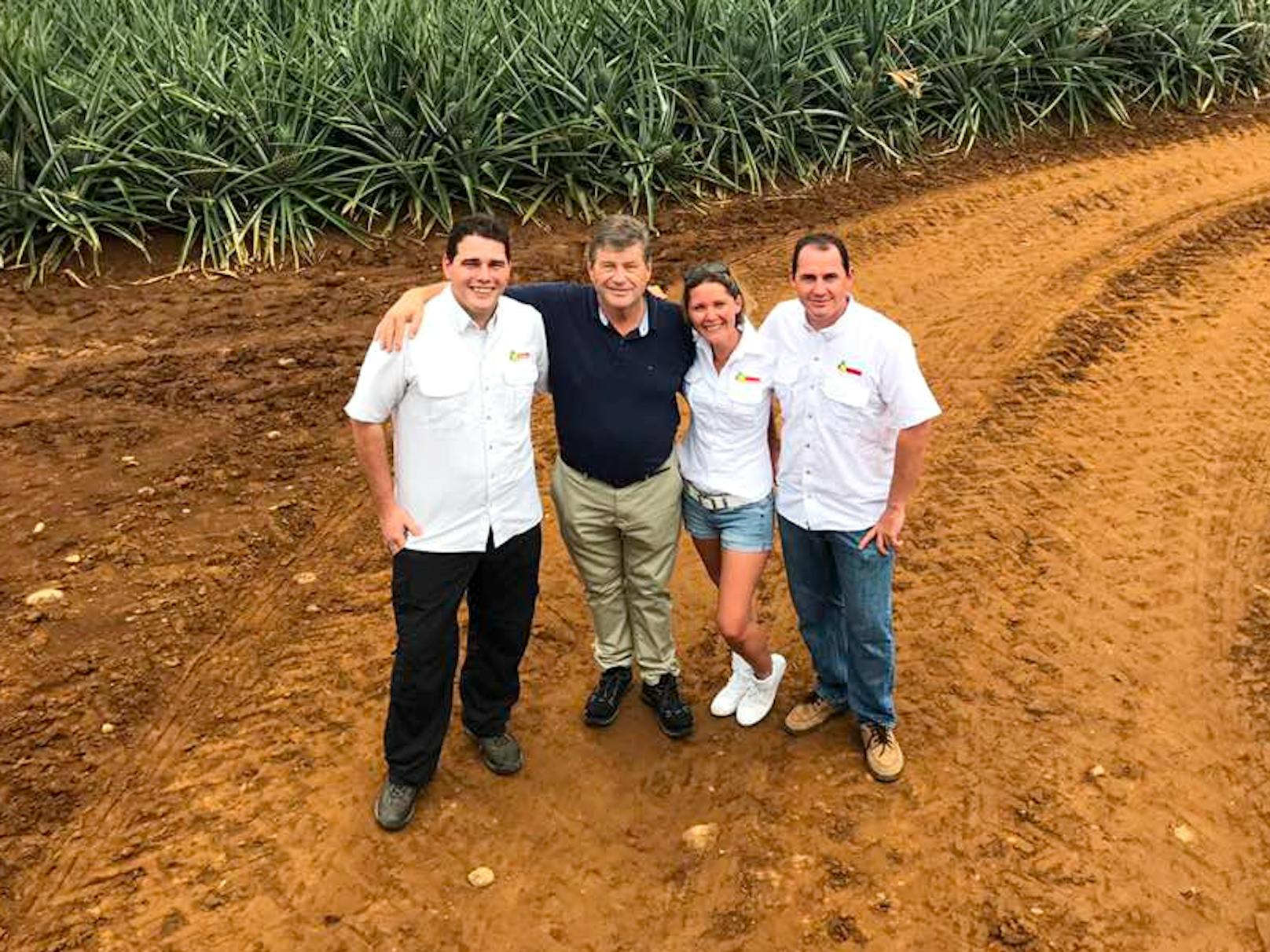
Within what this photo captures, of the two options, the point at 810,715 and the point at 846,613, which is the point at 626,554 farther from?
the point at 810,715

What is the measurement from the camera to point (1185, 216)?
8.73 meters

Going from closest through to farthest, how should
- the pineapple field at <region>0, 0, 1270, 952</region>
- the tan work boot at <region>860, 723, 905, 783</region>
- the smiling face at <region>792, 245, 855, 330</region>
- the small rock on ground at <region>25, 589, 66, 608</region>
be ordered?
the smiling face at <region>792, 245, 855, 330</region> < the pineapple field at <region>0, 0, 1270, 952</region> < the tan work boot at <region>860, 723, 905, 783</region> < the small rock on ground at <region>25, 589, 66, 608</region>

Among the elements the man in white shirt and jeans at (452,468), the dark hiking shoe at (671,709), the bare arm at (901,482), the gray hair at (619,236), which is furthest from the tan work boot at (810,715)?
the gray hair at (619,236)

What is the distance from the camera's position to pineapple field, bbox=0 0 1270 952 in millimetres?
3848

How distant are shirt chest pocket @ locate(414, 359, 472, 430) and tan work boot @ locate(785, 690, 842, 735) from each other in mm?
1709

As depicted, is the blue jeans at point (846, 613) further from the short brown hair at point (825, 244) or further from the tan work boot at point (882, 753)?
the short brown hair at point (825, 244)

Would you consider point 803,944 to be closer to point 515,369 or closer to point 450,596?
point 450,596

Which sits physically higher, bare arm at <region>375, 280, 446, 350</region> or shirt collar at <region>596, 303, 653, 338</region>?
bare arm at <region>375, 280, 446, 350</region>

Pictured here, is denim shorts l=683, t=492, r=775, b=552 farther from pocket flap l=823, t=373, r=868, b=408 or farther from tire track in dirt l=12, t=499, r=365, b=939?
tire track in dirt l=12, t=499, r=365, b=939

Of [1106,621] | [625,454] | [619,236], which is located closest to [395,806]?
[625,454]

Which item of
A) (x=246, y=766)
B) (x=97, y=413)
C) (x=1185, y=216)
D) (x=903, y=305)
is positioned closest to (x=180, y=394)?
(x=97, y=413)

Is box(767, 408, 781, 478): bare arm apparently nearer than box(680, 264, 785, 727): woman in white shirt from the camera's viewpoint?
No

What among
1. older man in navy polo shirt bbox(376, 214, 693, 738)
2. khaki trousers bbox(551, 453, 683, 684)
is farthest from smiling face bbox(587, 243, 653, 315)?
khaki trousers bbox(551, 453, 683, 684)

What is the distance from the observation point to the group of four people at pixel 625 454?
3496 millimetres
